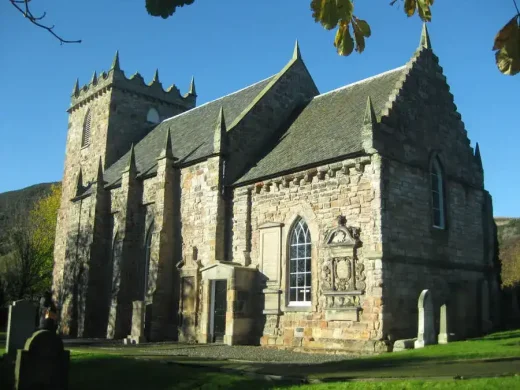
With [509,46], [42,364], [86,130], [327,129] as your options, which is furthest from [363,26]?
[86,130]

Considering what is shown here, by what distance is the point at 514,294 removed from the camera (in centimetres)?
2381

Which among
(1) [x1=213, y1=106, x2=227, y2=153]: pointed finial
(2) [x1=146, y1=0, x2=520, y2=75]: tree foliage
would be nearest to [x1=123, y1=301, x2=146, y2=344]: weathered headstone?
(1) [x1=213, y1=106, x2=227, y2=153]: pointed finial

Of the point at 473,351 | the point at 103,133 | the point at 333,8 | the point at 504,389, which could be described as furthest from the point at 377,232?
the point at 103,133

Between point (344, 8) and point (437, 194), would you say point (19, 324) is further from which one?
point (437, 194)

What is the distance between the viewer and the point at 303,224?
66.3 ft

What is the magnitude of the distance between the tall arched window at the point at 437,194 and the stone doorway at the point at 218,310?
8383 mm

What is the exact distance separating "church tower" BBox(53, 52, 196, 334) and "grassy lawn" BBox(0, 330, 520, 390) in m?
20.8

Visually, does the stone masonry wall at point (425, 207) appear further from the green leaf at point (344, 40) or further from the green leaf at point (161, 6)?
the green leaf at point (161, 6)

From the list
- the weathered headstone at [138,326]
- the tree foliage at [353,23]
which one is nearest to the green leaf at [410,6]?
the tree foliage at [353,23]

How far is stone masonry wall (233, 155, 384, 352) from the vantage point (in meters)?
17.3

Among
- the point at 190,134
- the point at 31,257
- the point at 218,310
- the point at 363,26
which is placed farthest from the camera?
the point at 31,257

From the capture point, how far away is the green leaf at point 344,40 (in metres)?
3.73

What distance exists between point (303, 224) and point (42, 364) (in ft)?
38.1

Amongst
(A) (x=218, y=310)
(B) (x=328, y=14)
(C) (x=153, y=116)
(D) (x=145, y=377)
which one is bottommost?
(D) (x=145, y=377)
